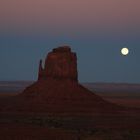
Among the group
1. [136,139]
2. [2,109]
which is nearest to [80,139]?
[136,139]

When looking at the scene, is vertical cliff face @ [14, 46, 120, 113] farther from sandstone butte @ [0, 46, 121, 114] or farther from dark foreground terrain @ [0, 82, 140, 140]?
dark foreground terrain @ [0, 82, 140, 140]

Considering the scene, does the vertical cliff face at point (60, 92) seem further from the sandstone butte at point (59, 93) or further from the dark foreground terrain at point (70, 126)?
the dark foreground terrain at point (70, 126)

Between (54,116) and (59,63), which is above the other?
(59,63)

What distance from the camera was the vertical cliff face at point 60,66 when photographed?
141125mm

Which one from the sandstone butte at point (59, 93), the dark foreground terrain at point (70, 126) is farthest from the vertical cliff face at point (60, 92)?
the dark foreground terrain at point (70, 126)

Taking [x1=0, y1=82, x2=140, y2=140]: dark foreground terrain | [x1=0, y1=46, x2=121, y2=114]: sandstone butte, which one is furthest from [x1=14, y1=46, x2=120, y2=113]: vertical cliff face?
[x1=0, y1=82, x2=140, y2=140]: dark foreground terrain

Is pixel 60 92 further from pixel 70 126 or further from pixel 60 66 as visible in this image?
pixel 70 126

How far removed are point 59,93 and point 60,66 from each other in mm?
6014

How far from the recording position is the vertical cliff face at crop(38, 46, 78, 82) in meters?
141

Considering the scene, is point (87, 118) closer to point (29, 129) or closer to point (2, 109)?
point (2, 109)

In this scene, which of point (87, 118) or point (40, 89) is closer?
point (87, 118)

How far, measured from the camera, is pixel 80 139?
7738 cm

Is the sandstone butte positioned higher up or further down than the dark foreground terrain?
higher up

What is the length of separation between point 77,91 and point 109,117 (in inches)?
703
